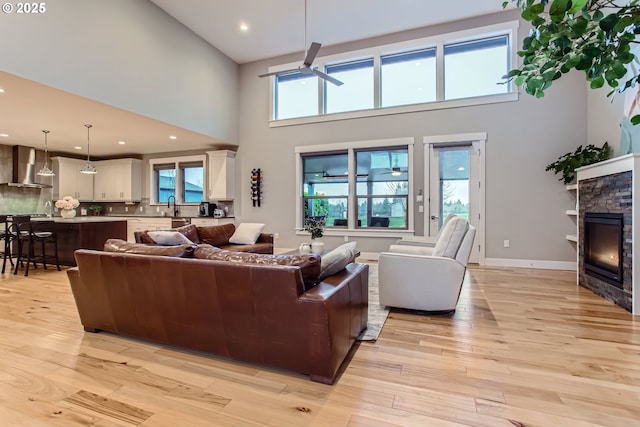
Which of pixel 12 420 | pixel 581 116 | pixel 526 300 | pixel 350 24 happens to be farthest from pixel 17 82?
pixel 581 116

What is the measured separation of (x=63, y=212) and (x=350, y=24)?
640 centimetres

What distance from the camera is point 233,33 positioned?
6023 millimetres

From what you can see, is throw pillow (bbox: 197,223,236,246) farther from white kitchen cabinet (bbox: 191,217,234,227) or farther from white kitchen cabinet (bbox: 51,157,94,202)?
white kitchen cabinet (bbox: 51,157,94,202)

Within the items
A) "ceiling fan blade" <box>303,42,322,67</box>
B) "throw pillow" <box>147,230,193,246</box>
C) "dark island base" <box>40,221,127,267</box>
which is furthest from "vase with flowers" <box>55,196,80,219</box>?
"ceiling fan blade" <box>303,42,322,67</box>

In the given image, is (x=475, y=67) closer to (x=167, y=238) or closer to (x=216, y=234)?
(x=216, y=234)

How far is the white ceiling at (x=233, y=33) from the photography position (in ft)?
15.4

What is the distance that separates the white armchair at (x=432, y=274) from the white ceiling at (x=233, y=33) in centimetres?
431

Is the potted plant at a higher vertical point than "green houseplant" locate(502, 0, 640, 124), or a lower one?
lower

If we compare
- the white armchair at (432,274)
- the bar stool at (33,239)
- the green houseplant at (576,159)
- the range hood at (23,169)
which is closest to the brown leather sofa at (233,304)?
the white armchair at (432,274)

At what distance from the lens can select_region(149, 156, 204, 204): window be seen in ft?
25.7

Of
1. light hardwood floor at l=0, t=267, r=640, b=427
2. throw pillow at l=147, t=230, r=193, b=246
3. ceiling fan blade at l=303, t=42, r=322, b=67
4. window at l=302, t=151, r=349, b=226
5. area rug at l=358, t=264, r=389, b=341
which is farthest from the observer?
window at l=302, t=151, r=349, b=226

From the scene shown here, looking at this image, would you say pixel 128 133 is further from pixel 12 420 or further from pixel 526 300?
pixel 526 300

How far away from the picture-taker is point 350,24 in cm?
573

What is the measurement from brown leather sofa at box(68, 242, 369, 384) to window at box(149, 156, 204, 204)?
558cm
